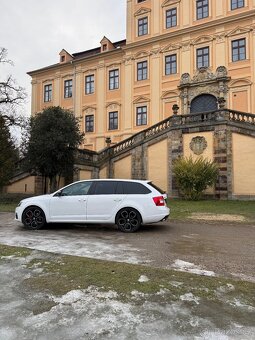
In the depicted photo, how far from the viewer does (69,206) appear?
9812 mm

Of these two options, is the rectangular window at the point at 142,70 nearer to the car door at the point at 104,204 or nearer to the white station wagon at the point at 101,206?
the white station wagon at the point at 101,206

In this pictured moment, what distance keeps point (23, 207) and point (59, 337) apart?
738 cm

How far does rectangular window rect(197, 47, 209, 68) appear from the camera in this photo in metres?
29.7

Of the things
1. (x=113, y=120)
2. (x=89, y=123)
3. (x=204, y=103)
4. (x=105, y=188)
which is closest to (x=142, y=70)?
(x=113, y=120)

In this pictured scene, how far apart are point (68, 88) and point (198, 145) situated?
21.5 meters

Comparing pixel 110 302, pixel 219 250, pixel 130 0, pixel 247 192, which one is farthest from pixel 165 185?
pixel 130 0

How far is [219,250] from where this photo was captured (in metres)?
7.21

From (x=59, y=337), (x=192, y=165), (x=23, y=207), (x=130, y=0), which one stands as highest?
(x=130, y=0)

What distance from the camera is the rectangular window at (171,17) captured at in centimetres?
3189

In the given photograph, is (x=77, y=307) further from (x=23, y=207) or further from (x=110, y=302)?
(x=23, y=207)

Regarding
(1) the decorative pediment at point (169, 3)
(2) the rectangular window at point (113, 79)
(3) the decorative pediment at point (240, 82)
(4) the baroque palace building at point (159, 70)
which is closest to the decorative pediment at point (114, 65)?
(4) the baroque palace building at point (159, 70)

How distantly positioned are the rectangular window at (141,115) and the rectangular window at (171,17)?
840cm

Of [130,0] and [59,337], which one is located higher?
[130,0]

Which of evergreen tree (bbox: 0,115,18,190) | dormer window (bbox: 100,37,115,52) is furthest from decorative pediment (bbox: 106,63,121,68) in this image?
evergreen tree (bbox: 0,115,18,190)
